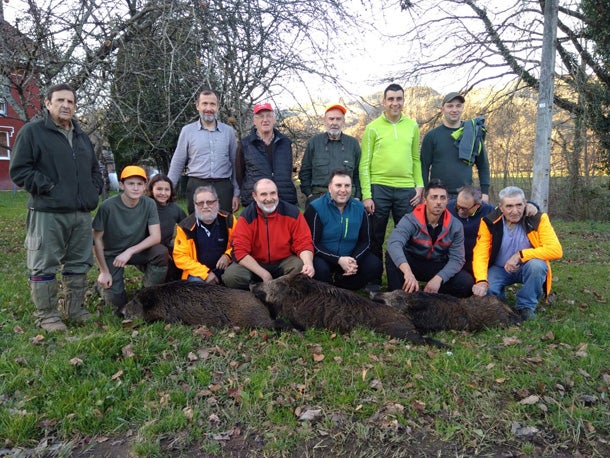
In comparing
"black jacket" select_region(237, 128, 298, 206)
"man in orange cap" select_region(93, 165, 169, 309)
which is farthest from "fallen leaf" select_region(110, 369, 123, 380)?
"black jacket" select_region(237, 128, 298, 206)

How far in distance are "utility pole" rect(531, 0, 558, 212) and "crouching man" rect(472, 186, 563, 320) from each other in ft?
20.8

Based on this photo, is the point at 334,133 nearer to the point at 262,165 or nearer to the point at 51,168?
the point at 262,165

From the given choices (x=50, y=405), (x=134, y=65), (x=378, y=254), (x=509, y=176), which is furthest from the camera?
(x=509, y=176)

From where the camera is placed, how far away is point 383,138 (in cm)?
609

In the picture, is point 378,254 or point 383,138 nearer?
point 383,138

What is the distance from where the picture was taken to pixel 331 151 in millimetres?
6105

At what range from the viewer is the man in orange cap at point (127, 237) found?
5355 millimetres

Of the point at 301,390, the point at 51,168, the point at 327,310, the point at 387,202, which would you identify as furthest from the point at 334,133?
the point at 301,390

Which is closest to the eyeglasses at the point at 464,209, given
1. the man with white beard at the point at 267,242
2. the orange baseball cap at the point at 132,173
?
the man with white beard at the point at 267,242

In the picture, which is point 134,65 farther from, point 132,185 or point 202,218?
point 202,218

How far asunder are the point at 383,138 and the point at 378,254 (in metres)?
1.68

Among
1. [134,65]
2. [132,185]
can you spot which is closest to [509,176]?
[134,65]

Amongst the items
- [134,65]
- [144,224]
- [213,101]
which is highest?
[134,65]

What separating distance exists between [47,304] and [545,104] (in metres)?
11.0
